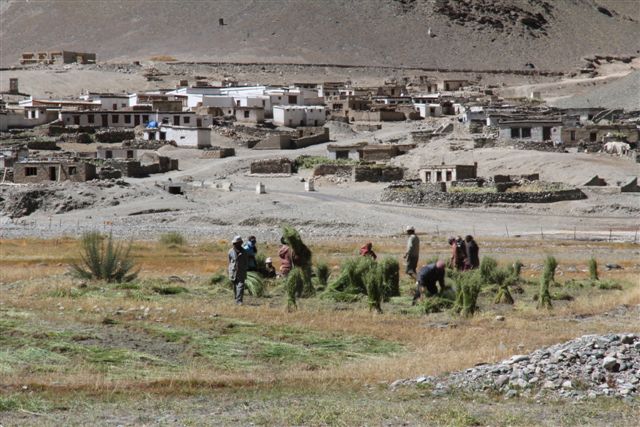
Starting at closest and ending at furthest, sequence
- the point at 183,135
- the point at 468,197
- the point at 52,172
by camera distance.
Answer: the point at 468,197, the point at 52,172, the point at 183,135

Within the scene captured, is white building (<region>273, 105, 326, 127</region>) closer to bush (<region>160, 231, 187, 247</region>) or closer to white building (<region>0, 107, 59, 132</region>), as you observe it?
white building (<region>0, 107, 59, 132</region>)

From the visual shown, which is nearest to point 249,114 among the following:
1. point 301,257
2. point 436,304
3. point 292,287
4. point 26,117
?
point 26,117

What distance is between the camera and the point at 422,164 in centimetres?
5338

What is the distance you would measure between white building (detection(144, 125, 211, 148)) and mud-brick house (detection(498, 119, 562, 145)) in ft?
48.7

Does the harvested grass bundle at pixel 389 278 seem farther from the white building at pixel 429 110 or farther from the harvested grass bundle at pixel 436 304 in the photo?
the white building at pixel 429 110

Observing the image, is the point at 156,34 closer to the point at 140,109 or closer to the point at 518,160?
the point at 140,109

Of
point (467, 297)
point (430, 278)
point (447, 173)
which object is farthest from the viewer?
point (447, 173)

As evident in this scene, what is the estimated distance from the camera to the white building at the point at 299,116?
72875 mm

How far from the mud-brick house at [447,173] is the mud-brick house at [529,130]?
9242mm

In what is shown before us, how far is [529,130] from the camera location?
59281 millimetres

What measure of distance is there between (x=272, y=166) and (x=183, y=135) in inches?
347

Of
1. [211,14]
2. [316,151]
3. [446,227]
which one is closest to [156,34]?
[211,14]

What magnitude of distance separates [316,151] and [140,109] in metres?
13.8

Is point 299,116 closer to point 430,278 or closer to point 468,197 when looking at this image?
point 468,197
